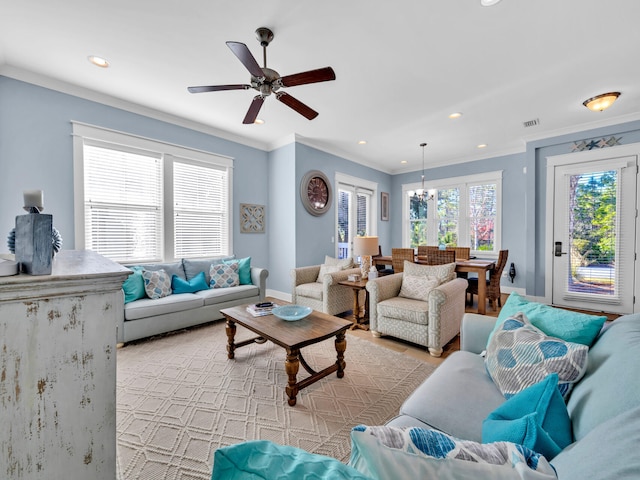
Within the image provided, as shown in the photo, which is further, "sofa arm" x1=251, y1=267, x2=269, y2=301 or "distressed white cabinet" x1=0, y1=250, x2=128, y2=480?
"sofa arm" x1=251, y1=267, x2=269, y2=301

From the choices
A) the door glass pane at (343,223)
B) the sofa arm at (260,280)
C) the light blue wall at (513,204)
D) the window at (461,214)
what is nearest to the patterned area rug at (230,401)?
the sofa arm at (260,280)

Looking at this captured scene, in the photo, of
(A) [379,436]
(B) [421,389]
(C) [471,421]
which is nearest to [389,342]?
(B) [421,389]

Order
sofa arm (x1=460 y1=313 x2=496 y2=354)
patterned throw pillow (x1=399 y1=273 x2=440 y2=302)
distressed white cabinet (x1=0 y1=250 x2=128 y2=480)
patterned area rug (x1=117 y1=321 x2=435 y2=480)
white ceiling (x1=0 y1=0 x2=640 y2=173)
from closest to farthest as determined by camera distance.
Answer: distressed white cabinet (x1=0 y1=250 x2=128 y2=480) → patterned area rug (x1=117 y1=321 x2=435 y2=480) → sofa arm (x1=460 y1=313 x2=496 y2=354) → white ceiling (x1=0 y1=0 x2=640 y2=173) → patterned throw pillow (x1=399 y1=273 x2=440 y2=302)

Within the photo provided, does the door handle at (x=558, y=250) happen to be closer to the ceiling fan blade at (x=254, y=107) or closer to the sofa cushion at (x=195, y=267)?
the ceiling fan blade at (x=254, y=107)

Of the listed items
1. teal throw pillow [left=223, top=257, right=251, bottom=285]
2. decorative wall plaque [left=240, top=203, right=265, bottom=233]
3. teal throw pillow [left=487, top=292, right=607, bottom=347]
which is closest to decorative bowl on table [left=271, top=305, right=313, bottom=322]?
teal throw pillow [left=487, top=292, right=607, bottom=347]

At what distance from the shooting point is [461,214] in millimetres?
6020

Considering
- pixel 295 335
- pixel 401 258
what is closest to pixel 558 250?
pixel 401 258

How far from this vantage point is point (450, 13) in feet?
6.86

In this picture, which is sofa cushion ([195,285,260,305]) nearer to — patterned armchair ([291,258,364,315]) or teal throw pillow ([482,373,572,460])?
patterned armchair ([291,258,364,315])

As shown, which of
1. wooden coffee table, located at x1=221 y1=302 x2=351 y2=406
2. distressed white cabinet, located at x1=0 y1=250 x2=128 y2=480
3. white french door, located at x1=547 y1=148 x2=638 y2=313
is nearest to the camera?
distressed white cabinet, located at x1=0 y1=250 x2=128 y2=480

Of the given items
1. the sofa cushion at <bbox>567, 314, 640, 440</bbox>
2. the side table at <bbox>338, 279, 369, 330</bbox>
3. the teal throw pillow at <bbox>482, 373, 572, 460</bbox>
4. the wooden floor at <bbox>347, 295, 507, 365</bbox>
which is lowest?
the wooden floor at <bbox>347, 295, 507, 365</bbox>

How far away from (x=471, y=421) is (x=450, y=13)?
267 cm

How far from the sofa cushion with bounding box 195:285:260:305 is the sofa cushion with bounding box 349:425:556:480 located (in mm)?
3314

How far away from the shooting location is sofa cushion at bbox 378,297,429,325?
2.76 m
